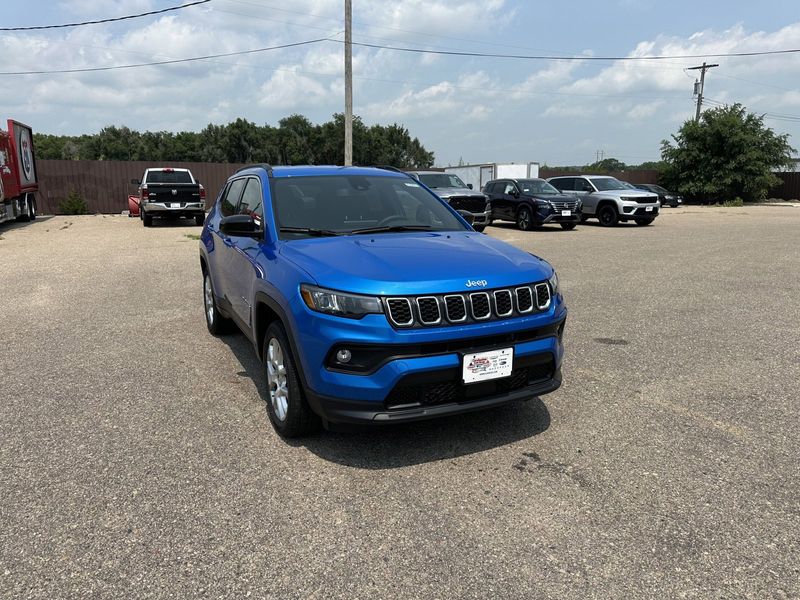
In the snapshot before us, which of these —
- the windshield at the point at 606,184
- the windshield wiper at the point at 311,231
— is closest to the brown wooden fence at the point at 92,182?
the windshield at the point at 606,184

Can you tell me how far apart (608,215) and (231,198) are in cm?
1724

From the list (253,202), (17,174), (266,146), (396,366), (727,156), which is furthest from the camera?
(266,146)

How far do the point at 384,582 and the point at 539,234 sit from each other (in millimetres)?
15983

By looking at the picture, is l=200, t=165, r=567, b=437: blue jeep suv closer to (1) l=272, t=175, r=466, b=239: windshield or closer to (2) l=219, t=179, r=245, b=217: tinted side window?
(1) l=272, t=175, r=466, b=239: windshield

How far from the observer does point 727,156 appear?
3794 centimetres

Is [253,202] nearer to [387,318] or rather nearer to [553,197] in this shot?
[387,318]

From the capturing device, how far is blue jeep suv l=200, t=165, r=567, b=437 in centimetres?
302

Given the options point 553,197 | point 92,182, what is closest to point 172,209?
point 92,182

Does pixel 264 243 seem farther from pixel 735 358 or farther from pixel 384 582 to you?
pixel 735 358

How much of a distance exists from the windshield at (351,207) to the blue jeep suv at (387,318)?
18 millimetres

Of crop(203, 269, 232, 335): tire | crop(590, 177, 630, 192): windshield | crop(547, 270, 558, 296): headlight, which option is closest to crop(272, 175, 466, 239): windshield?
crop(547, 270, 558, 296): headlight

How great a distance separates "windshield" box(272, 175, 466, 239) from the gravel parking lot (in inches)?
54.3

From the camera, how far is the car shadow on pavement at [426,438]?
3418 mm

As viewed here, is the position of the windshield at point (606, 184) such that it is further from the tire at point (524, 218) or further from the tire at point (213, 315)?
the tire at point (213, 315)
